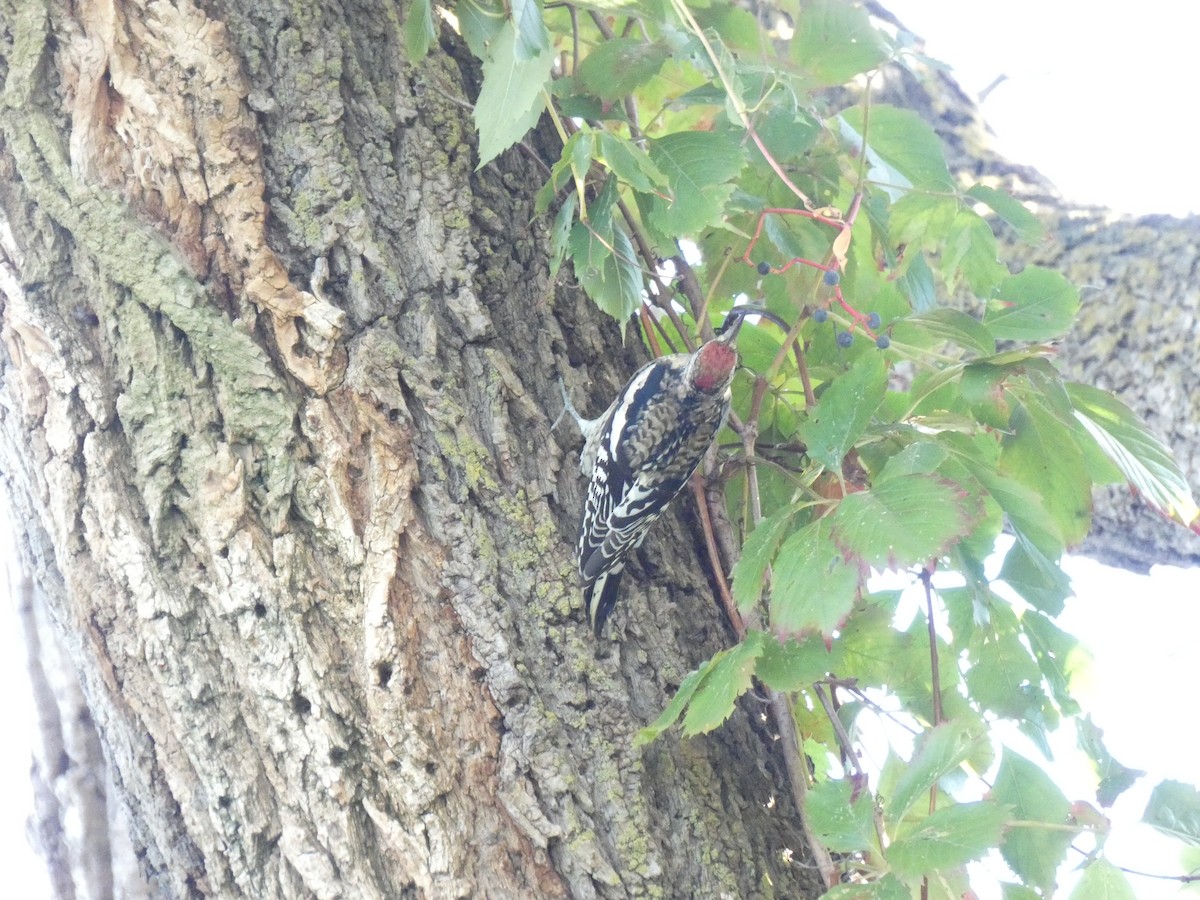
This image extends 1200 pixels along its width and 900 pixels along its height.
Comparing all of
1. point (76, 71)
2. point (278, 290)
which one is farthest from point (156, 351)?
point (76, 71)

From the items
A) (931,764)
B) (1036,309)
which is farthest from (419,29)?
(931,764)

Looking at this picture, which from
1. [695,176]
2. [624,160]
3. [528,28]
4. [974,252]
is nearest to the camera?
[528,28]

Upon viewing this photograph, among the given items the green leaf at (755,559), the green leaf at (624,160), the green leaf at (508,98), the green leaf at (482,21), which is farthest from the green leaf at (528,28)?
the green leaf at (755,559)

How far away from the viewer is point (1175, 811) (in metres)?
1.25

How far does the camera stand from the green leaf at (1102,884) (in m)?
1.19

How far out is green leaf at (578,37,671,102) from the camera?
5.12 feet

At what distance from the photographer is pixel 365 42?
170 cm

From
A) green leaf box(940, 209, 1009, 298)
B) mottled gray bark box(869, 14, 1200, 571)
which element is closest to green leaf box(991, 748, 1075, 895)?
green leaf box(940, 209, 1009, 298)

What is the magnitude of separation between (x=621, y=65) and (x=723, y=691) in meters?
0.95

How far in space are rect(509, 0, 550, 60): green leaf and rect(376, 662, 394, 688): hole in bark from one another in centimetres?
82

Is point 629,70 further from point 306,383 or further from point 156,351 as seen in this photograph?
point 156,351

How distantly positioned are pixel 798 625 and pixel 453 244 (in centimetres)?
84

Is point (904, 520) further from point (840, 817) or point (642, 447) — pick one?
point (642, 447)

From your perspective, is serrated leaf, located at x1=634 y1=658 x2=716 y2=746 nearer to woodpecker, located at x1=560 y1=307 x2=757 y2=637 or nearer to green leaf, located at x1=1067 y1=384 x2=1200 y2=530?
woodpecker, located at x1=560 y1=307 x2=757 y2=637
